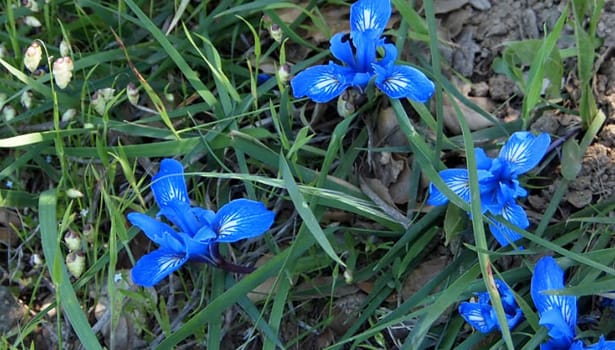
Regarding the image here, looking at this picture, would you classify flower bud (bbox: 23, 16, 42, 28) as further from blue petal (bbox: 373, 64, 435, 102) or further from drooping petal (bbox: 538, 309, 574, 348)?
drooping petal (bbox: 538, 309, 574, 348)

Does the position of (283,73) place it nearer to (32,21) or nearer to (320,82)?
(320,82)

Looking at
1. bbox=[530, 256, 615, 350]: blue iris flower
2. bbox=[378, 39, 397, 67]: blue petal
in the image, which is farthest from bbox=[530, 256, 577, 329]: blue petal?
bbox=[378, 39, 397, 67]: blue petal

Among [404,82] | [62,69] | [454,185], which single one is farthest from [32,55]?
[454,185]

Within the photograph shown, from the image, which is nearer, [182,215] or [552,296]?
[552,296]

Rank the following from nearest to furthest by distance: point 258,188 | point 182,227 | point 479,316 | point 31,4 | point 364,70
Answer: point 479,316, point 182,227, point 364,70, point 258,188, point 31,4

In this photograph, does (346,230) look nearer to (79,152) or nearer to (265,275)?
(265,275)

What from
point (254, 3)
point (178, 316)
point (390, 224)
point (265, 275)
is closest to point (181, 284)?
point (178, 316)
